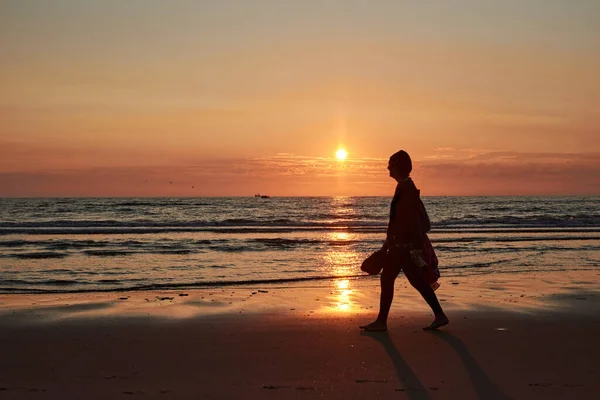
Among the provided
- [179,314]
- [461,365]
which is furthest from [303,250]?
[461,365]

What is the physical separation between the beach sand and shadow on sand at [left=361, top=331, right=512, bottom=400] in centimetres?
2

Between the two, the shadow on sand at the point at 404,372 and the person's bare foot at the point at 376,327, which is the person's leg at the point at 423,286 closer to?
the person's bare foot at the point at 376,327

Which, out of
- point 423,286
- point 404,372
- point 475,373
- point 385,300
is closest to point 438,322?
point 423,286

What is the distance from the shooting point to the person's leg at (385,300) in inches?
309

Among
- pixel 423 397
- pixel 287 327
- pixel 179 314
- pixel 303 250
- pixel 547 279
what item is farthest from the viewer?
pixel 303 250

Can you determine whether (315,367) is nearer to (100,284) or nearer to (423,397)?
(423,397)

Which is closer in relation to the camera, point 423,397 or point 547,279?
point 423,397

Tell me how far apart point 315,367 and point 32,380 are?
2.51m

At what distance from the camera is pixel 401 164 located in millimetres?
7789

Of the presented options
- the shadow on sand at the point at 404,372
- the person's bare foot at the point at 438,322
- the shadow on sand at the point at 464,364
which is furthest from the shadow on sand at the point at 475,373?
the shadow on sand at the point at 404,372

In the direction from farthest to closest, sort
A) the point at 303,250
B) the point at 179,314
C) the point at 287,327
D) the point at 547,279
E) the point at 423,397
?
the point at 303,250 < the point at 547,279 < the point at 179,314 < the point at 287,327 < the point at 423,397

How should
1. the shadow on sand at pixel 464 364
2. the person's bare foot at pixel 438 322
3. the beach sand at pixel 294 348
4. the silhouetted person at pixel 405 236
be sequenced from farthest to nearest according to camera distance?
the person's bare foot at pixel 438 322
the silhouetted person at pixel 405 236
the beach sand at pixel 294 348
the shadow on sand at pixel 464 364

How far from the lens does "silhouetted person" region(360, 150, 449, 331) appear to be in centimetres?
776

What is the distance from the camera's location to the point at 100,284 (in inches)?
533
